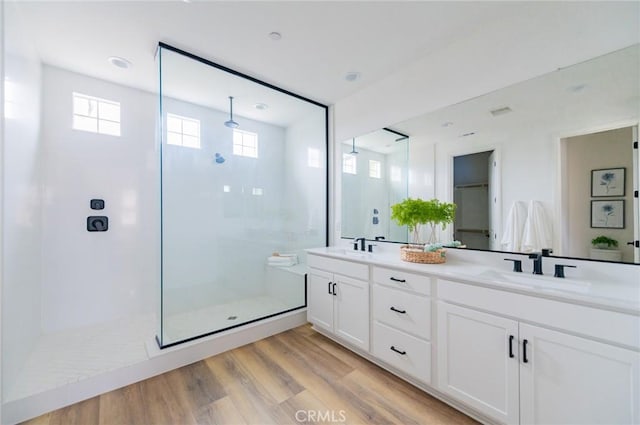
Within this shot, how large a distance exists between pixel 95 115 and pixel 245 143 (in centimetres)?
149

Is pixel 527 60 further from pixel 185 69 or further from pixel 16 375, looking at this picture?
pixel 16 375

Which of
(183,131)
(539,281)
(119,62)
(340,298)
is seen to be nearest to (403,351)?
(340,298)

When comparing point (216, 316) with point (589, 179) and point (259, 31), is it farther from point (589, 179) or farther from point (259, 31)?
point (589, 179)

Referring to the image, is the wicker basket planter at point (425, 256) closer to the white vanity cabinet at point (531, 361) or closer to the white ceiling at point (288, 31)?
the white vanity cabinet at point (531, 361)

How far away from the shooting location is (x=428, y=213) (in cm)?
209

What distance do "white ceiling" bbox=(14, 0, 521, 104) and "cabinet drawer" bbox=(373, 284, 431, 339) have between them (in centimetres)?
196

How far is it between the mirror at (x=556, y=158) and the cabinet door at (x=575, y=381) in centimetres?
63

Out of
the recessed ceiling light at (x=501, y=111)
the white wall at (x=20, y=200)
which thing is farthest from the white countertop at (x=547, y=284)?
the white wall at (x=20, y=200)

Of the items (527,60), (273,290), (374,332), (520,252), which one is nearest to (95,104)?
(273,290)

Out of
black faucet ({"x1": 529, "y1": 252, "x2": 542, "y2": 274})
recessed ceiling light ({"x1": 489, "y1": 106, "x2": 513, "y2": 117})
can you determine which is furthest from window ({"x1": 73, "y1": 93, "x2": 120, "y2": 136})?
black faucet ({"x1": 529, "y1": 252, "x2": 542, "y2": 274})

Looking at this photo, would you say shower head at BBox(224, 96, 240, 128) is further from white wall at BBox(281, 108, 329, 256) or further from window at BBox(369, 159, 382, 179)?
window at BBox(369, 159, 382, 179)

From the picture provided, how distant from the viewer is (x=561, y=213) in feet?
5.14

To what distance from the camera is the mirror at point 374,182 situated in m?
2.52

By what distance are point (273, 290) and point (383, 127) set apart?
2.28m
